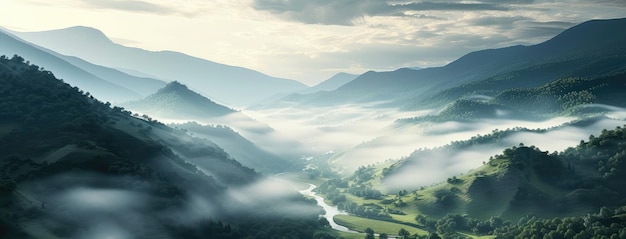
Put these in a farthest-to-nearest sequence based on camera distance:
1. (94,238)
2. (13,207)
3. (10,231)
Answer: (94,238), (13,207), (10,231)

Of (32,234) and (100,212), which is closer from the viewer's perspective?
(32,234)

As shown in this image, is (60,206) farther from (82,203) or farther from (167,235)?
(167,235)

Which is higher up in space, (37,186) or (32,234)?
(37,186)

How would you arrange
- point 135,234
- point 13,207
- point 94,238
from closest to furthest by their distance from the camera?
point 13,207 → point 94,238 → point 135,234

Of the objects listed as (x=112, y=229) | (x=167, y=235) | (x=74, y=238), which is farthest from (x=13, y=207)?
(x=167, y=235)

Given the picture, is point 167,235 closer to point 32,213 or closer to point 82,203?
point 82,203

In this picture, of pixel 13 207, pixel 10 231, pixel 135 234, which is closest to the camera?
pixel 10 231

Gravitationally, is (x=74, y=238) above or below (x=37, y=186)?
below

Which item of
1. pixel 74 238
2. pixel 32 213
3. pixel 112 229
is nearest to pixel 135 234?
pixel 112 229

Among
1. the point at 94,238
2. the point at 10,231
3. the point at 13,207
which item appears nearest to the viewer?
the point at 10,231
